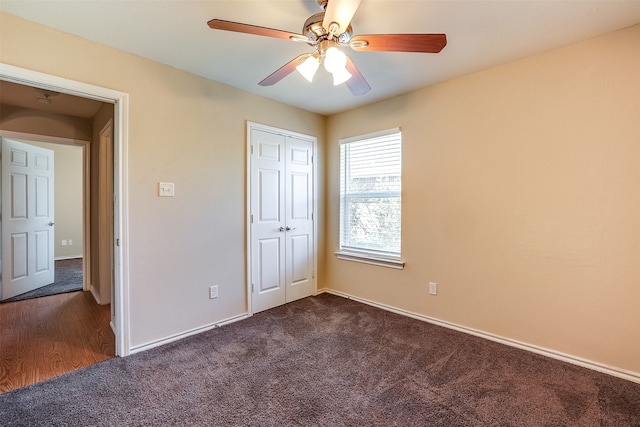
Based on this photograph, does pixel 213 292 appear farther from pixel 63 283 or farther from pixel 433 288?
pixel 63 283

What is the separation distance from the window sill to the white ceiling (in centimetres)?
186

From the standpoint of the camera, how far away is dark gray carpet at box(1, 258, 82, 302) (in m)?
3.64

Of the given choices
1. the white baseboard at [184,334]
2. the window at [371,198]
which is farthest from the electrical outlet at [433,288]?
the white baseboard at [184,334]

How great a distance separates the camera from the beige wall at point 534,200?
6.31 ft

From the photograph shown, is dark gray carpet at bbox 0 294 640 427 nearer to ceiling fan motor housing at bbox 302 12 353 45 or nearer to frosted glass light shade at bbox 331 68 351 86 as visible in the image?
frosted glass light shade at bbox 331 68 351 86

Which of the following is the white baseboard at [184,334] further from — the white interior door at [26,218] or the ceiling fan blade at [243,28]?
the white interior door at [26,218]

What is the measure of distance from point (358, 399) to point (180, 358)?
1.38 meters

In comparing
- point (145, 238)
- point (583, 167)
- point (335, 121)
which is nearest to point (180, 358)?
point (145, 238)

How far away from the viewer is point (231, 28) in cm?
144

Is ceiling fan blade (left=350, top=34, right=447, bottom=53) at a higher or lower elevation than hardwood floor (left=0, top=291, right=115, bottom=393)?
higher

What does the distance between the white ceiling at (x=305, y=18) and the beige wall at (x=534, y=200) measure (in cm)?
28

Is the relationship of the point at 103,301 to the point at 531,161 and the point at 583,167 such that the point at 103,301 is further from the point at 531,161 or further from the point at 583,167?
the point at 583,167

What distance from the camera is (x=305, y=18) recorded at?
1783 millimetres

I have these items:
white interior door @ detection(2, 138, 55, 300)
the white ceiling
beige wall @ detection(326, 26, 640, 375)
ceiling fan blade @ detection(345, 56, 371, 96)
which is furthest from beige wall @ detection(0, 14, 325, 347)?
white interior door @ detection(2, 138, 55, 300)
